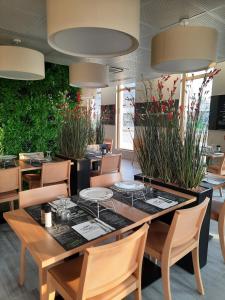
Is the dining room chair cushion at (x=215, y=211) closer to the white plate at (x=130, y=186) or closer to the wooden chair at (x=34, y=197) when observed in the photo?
the white plate at (x=130, y=186)

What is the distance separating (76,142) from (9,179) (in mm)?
1339

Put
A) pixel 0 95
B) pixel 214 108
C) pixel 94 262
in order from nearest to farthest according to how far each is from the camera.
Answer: pixel 94 262, pixel 0 95, pixel 214 108

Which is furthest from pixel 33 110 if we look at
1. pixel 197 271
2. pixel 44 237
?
pixel 197 271

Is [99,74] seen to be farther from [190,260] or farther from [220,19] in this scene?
[190,260]

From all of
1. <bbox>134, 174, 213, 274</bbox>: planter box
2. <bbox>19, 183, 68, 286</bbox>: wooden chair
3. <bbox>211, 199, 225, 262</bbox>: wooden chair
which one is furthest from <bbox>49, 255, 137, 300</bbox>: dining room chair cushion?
<bbox>211, 199, 225, 262</bbox>: wooden chair

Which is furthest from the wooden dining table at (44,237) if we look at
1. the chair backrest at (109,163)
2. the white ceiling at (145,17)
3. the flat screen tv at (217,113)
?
the flat screen tv at (217,113)

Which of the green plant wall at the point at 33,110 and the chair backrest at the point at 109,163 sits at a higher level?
the green plant wall at the point at 33,110

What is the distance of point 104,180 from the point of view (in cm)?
233

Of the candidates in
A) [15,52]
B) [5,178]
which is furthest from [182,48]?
[5,178]

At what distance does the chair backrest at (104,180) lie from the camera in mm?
2238

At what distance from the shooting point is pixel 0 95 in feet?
12.4

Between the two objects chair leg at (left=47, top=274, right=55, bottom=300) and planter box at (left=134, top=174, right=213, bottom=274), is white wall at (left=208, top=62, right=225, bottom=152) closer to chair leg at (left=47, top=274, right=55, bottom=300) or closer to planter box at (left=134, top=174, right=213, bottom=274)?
planter box at (left=134, top=174, right=213, bottom=274)

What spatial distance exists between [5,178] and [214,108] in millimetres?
4957

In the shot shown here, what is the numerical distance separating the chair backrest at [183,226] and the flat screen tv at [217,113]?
170 inches
